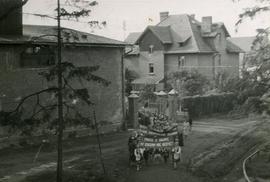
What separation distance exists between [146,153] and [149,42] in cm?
3771

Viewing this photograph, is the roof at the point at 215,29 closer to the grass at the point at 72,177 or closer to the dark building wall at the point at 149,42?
the dark building wall at the point at 149,42

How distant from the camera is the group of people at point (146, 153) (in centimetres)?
1864

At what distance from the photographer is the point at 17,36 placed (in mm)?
24312

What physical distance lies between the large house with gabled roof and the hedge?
12311mm

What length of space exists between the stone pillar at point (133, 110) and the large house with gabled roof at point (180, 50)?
22.6 metres

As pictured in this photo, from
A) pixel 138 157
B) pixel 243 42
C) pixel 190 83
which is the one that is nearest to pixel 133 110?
pixel 138 157

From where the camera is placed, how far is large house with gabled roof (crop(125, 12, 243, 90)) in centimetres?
5331

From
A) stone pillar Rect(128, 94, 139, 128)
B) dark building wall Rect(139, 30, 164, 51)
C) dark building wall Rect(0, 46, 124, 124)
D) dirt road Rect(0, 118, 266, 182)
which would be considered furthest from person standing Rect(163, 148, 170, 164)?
dark building wall Rect(139, 30, 164, 51)

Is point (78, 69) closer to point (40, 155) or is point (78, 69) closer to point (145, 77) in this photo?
point (40, 155)

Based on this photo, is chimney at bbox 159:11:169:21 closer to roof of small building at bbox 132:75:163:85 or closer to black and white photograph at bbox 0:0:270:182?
roof of small building at bbox 132:75:163:85

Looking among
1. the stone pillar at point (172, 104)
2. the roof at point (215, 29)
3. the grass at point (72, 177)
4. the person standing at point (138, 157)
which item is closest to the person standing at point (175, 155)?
the person standing at point (138, 157)

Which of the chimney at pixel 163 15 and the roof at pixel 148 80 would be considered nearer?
the roof at pixel 148 80

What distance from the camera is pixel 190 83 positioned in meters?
44.2

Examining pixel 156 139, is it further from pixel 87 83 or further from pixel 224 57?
pixel 224 57
